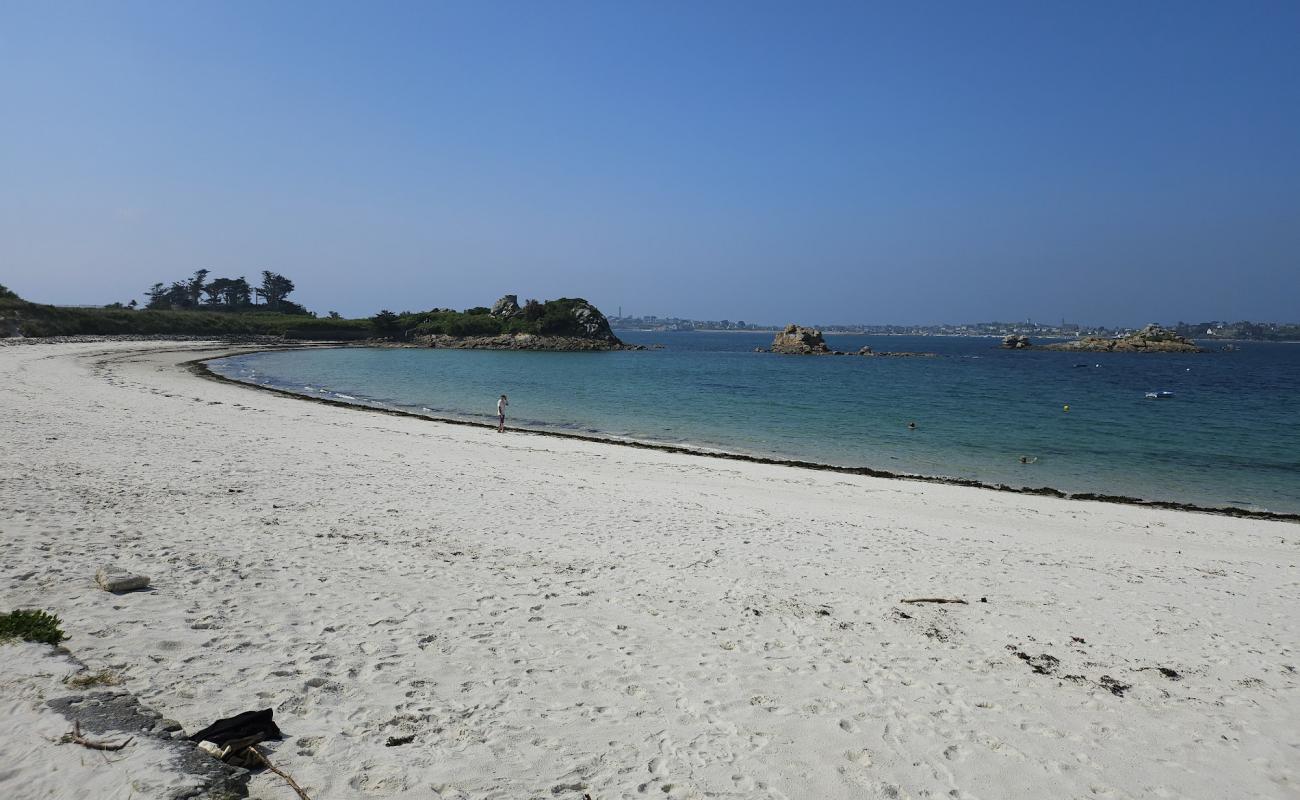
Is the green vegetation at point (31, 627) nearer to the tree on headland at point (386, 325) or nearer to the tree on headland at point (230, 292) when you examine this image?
the tree on headland at point (386, 325)

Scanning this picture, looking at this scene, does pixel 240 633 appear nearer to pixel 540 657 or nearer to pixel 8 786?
pixel 8 786

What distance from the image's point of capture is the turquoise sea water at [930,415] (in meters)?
22.9

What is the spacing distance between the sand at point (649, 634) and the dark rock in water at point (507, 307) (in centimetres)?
11914

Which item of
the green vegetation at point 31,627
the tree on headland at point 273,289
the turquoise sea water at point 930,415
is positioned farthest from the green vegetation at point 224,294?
the green vegetation at point 31,627

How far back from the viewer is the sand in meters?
5.05

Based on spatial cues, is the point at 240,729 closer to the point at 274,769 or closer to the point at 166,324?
the point at 274,769

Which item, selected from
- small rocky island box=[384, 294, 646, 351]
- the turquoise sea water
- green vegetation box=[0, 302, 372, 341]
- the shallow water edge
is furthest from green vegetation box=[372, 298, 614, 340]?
the shallow water edge

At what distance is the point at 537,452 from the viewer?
21.1 meters

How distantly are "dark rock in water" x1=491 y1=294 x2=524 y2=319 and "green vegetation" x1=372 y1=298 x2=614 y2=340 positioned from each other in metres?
0.60

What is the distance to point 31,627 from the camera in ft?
19.4

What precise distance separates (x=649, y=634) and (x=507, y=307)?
431 ft

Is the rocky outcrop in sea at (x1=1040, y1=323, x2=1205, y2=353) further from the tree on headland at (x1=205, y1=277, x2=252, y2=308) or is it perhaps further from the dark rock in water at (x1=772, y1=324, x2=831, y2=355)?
the tree on headland at (x1=205, y1=277, x2=252, y2=308)

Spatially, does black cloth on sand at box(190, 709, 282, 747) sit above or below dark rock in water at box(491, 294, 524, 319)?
below

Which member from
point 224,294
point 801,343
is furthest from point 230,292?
point 801,343
